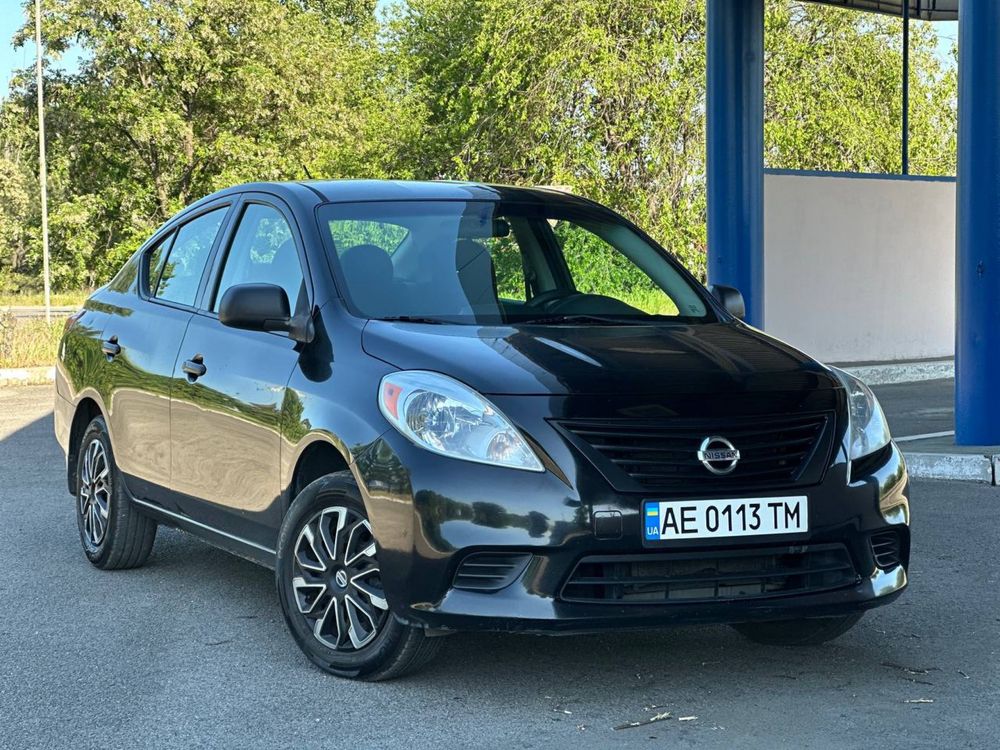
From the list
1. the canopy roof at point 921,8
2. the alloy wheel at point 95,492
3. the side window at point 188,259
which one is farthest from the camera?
the canopy roof at point 921,8

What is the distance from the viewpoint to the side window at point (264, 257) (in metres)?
5.43

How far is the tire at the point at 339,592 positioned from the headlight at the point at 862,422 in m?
1.46

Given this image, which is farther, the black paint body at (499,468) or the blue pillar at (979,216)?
the blue pillar at (979,216)

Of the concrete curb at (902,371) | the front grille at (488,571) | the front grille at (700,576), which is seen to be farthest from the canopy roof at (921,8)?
the front grille at (488,571)

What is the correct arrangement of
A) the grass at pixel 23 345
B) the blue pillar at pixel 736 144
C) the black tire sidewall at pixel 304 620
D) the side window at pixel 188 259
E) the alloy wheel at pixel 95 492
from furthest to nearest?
1. the grass at pixel 23 345
2. the blue pillar at pixel 736 144
3. the alloy wheel at pixel 95 492
4. the side window at pixel 188 259
5. the black tire sidewall at pixel 304 620

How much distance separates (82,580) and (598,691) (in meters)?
2.93

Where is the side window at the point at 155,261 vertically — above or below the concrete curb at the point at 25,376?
above

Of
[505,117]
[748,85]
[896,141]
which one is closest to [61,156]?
[505,117]

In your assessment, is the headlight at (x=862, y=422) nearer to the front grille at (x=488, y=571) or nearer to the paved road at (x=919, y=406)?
the front grille at (x=488, y=571)

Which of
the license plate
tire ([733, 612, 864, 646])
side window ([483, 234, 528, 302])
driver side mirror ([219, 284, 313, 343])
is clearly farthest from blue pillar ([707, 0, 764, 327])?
the license plate

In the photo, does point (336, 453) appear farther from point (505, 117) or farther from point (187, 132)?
point (187, 132)

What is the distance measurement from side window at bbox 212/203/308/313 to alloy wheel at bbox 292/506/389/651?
2.80 ft

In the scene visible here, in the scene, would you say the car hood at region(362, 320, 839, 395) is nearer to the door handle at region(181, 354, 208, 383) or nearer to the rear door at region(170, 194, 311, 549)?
the rear door at region(170, 194, 311, 549)

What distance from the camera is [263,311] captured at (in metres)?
5.11
